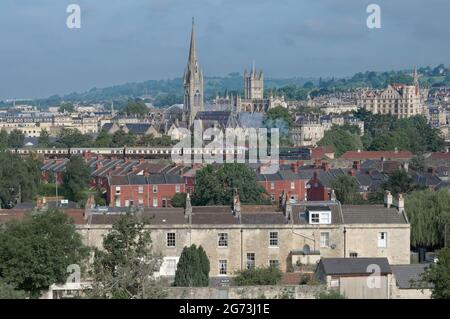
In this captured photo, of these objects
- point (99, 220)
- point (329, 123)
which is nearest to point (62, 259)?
point (99, 220)

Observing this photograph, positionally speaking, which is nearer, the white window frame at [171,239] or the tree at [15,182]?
the white window frame at [171,239]

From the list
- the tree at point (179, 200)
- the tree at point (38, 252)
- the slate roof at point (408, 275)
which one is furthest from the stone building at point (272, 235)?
the tree at point (179, 200)

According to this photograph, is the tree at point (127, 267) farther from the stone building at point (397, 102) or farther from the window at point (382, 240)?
the stone building at point (397, 102)

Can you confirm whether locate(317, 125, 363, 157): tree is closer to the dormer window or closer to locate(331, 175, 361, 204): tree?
locate(331, 175, 361, 204): tree

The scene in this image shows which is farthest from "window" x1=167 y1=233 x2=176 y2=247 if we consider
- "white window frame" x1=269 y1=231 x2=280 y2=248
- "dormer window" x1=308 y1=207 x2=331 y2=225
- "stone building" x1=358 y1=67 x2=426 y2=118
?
"stone building" x1=358 y1=67 x2=426 y2=118

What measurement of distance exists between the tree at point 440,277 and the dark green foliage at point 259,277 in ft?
11.3

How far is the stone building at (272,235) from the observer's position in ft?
112

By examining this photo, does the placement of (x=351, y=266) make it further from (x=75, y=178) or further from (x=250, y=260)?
(x=75, y=178)

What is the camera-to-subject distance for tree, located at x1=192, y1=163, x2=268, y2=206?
50.9 meters

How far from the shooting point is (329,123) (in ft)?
465

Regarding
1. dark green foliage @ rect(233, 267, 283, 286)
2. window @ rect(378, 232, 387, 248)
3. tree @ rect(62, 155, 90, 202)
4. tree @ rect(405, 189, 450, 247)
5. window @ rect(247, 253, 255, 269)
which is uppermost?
tree @ rect(62, 155, 90, 202)

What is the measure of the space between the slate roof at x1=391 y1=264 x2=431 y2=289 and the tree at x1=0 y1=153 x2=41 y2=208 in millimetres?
27282
